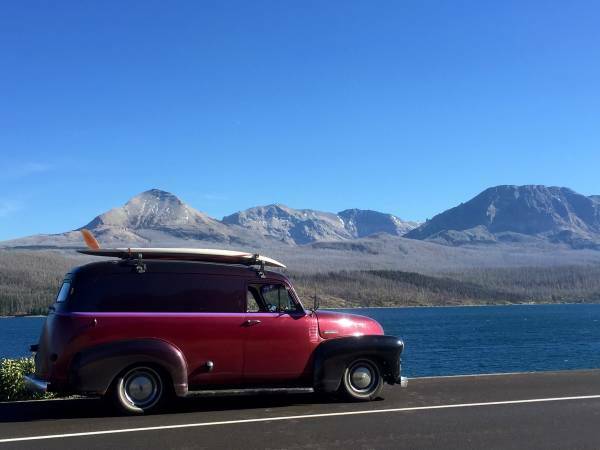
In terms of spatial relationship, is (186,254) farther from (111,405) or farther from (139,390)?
(111,405)

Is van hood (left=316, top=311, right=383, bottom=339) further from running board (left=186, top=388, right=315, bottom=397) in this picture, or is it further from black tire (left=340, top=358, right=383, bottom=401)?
running board (left=186, top=388, right=315, bottom=397)

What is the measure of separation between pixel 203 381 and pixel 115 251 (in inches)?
99.8

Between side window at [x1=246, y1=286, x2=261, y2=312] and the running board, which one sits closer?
the running board

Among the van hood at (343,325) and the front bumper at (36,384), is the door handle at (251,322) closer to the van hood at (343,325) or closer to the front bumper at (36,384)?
the van hood at (343,325)

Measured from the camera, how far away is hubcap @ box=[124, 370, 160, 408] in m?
11.6

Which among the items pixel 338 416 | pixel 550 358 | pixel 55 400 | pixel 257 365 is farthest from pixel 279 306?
pixel 550 358

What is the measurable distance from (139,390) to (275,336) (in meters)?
2.33

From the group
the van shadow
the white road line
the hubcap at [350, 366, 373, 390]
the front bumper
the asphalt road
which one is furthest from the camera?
the hubcap at [350, 366, 373, 390]

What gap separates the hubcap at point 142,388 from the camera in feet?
38.1

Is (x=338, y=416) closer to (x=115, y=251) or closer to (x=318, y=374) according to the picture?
(x=318, y=374)

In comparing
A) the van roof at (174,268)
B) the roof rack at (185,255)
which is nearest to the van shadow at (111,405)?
the van roof at (174,268)

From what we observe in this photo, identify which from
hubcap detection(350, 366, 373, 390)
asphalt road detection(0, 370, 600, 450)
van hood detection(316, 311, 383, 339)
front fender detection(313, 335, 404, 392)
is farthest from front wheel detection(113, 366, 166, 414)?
hubcap detection(350, 366, 373, 390)

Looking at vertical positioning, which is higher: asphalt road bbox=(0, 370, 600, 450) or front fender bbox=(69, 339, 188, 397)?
front fender bbox=(69, 339, 188, 397)

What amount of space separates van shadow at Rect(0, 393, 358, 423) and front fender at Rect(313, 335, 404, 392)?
23.9 inches
